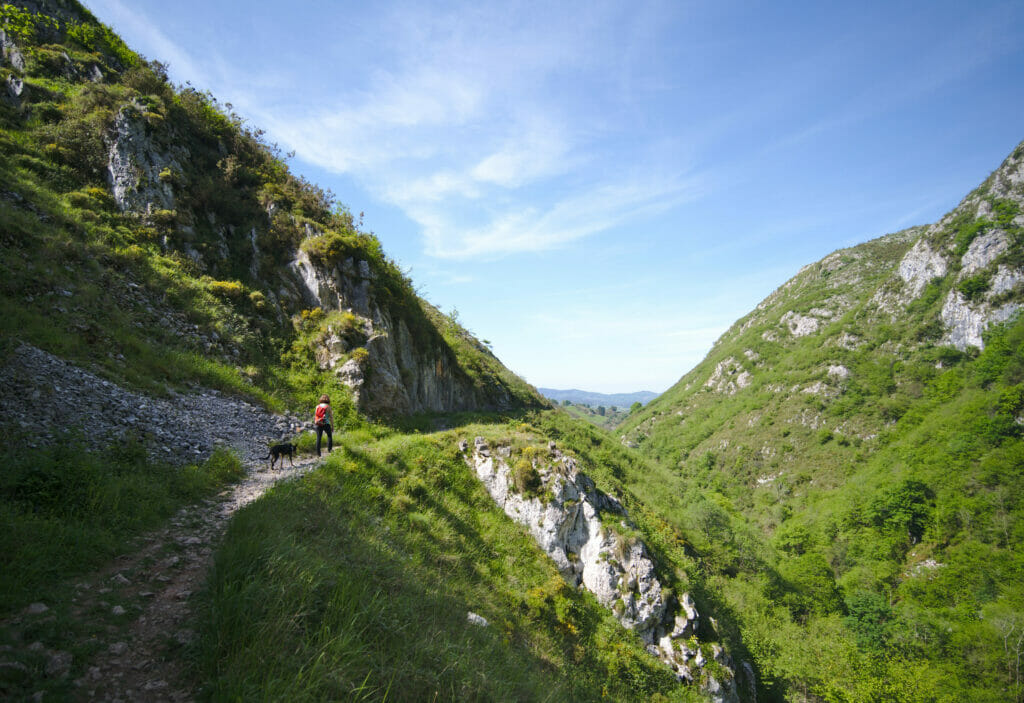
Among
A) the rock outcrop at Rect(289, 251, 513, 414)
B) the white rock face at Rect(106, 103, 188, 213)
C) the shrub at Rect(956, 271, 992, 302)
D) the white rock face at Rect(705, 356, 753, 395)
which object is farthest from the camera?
the white rock face at Rect(705, 356, 753, 395)

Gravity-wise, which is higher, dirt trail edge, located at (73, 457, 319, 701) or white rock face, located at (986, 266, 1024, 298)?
white rock face, located at (986, 266, 1024, 298)

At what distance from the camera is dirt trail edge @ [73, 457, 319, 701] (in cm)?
339

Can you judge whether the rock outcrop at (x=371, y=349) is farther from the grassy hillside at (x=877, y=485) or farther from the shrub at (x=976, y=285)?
the shrub at (x=976, y=285)

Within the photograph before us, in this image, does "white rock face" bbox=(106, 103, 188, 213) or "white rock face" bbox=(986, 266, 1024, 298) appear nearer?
"white rock face" bbox=(106, 103, 188, 213)

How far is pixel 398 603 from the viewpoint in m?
5.90

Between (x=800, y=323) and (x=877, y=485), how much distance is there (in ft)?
282

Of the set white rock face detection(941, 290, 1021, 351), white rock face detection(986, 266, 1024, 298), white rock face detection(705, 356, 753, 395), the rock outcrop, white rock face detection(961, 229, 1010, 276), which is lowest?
the rock outcrop

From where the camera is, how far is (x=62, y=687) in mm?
3102

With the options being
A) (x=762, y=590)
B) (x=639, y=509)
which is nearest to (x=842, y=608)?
(x=762, y=590)

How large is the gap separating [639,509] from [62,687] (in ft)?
86.6

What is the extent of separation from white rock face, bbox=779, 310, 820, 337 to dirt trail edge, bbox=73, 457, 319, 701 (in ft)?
551

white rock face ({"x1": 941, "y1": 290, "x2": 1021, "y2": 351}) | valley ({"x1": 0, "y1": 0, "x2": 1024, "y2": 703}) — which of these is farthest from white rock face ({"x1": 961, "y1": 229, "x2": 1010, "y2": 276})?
valley ({"x1": 0, "y1": 0, "x2": 1024, "y2": 703})

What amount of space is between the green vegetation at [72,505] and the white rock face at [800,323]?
168 m

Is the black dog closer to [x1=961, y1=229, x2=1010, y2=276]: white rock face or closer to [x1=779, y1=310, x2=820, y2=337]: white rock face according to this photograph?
[x1=961, y1=229, x2=1010, y2=276]: white rock face
